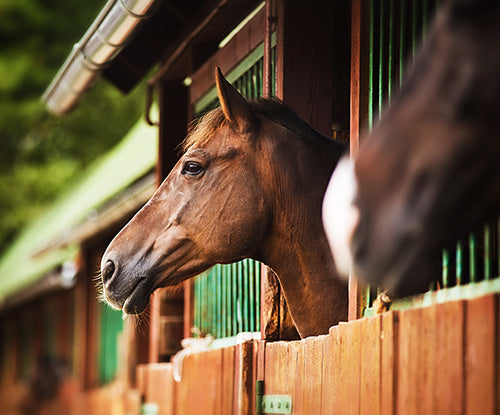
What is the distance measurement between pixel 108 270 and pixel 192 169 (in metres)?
0.58

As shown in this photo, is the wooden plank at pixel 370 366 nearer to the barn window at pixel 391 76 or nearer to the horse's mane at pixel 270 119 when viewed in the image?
the barn window at pixel 391 76

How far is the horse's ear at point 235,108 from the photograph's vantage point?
4.44 meters

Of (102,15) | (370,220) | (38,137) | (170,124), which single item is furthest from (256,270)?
(38,137)

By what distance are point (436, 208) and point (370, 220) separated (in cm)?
13

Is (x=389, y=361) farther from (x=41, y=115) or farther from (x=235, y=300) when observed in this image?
(x=41, y=115)

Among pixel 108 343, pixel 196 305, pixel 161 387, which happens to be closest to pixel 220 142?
pixel 196 305

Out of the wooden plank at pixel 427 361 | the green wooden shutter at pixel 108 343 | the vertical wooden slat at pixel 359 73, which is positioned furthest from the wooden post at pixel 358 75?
the green wooden shutter at pixel 108 343

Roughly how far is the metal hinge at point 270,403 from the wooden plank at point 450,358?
→ 1.71 metres

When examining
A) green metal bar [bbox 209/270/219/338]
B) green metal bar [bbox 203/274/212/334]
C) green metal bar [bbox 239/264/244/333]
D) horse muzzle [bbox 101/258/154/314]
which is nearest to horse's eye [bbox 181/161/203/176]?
horse muzzle [bbox 101/258/154/314]

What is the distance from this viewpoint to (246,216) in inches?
174

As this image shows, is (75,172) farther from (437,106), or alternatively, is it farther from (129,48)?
(437,106)

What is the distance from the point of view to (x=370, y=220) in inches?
82.8

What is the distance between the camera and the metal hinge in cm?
439

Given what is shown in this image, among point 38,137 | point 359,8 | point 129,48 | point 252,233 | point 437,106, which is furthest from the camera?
point 38,137
